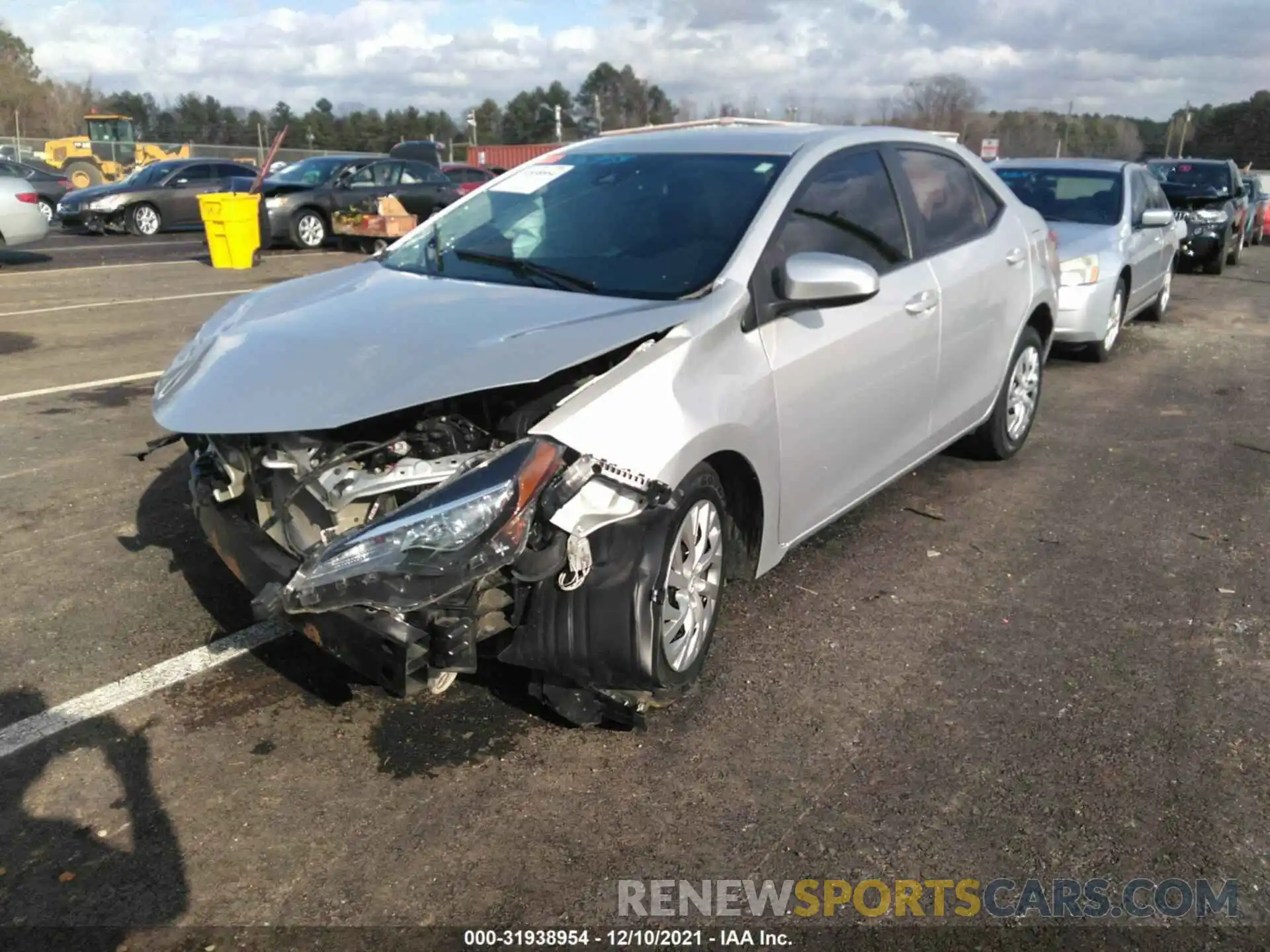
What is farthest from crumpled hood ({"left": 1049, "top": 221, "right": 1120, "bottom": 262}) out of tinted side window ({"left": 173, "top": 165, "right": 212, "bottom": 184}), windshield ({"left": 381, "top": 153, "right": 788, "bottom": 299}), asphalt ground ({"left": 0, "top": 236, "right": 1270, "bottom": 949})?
tinted side window ({"left": 173, "top": 165, "right": 212, "bottom": 184})

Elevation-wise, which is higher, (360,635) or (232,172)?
(232,172)

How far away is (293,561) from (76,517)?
8.24 feet

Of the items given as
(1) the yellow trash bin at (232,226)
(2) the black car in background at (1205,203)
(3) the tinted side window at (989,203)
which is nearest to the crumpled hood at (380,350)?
(3) the tinted side window at (989,203)

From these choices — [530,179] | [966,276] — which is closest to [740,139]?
[530,179]

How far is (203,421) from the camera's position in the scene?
3.14m

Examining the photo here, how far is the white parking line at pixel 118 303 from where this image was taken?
10.9m

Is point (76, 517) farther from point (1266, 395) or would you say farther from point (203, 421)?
point (1266, 395)

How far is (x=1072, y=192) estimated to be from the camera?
9703 mm

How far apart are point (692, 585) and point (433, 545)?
96 centimetres

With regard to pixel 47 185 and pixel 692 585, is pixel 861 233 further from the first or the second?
pixel 47 185

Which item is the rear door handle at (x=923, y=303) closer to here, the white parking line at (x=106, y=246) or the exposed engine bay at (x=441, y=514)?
the exposed engine bay at (x=441, y=514)

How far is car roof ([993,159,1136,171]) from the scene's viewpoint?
388 inches

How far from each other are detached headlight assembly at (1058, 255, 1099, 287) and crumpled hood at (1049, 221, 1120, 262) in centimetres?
4

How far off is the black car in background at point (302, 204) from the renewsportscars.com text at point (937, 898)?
17181 millimetres
